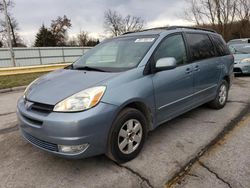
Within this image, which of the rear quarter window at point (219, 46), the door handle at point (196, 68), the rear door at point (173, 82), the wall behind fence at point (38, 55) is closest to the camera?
the rear door at point (173, 82)

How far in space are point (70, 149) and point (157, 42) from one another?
6.48 feet

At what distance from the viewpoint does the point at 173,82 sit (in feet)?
11.8

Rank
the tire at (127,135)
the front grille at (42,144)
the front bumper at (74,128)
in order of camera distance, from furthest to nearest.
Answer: the tire at (127,135) → the front grille at (42,144) → the front bumper at (74,128)

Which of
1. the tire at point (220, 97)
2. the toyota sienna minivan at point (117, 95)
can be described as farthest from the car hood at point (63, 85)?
the tire at point (220, 97)

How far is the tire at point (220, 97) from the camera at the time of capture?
5.06 m

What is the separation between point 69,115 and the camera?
252 cm

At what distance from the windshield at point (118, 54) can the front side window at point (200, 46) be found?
96cm

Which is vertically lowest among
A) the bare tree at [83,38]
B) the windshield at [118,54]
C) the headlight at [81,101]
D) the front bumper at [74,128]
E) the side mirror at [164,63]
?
the front bumper at [74,128]

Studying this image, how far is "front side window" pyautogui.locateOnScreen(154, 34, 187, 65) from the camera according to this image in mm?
3545

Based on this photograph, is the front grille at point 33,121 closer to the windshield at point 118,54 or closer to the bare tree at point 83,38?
the windshield at point 118,54

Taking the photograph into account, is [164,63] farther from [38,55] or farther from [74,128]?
[38,55]

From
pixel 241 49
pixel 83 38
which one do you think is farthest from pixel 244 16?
pixel 83 38

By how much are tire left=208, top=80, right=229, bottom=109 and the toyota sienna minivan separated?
694 mm

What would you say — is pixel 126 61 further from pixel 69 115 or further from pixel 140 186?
pixel 140 186
